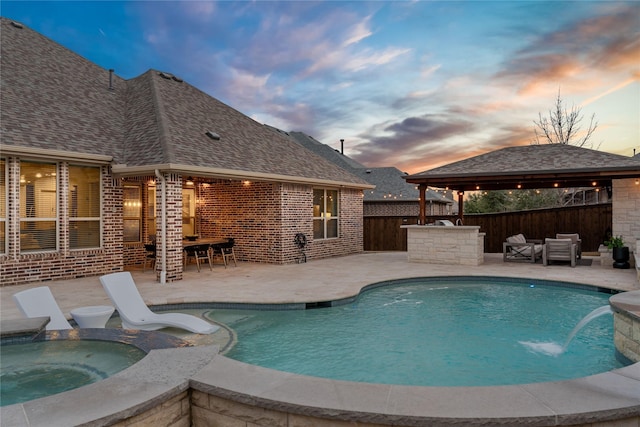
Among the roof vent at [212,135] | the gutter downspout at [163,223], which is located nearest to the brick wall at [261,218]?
the roof vent at [212,135]

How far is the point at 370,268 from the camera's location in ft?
39.3

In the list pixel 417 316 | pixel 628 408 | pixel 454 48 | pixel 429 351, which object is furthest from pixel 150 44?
pixel 628 408

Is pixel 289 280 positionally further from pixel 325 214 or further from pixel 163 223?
pixel 325 214

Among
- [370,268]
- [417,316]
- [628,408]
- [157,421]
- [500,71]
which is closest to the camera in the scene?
[628,408]

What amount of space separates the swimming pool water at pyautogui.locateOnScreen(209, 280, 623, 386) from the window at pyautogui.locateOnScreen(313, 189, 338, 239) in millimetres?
6235

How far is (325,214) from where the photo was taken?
15.3m

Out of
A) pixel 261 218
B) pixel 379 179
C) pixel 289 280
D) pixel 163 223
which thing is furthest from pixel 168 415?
pixel 379 179

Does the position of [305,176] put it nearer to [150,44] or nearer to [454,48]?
[454,48]

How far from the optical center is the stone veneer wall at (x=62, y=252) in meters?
8.97

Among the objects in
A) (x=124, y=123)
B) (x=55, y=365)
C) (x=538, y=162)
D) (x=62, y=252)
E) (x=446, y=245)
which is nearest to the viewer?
(x=55, y=365)

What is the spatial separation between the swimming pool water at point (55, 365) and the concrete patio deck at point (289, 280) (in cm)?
254

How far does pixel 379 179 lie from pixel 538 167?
48.0ft

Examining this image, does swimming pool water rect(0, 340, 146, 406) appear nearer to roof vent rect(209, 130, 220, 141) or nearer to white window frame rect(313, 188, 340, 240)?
roof vent rect(209, 130, 220, 141)

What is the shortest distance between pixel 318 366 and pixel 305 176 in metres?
9.36
